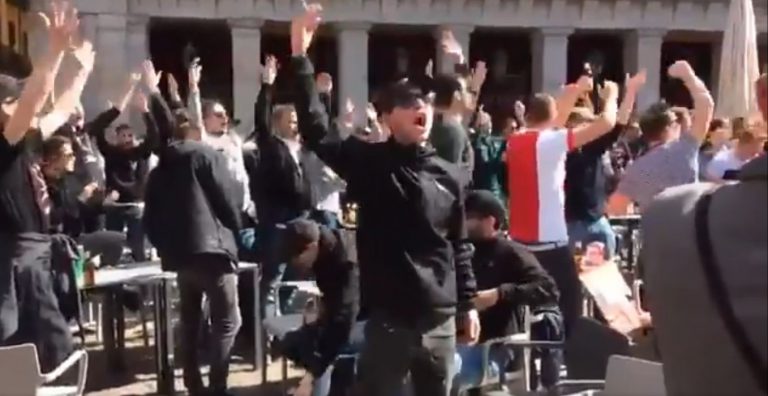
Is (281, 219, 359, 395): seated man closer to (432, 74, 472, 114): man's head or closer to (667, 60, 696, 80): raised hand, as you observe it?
(432, 74, 472, 114): man's head

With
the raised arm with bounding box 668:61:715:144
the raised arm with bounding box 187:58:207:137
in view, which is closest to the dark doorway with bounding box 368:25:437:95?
the raised arm with bounding box 187:58:207:137

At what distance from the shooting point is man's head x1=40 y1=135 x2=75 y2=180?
6.63 meters

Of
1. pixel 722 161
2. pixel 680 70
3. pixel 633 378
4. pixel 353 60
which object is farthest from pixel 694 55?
pixel 633 378

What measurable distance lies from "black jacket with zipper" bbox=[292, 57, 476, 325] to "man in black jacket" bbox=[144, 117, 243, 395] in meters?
2.00

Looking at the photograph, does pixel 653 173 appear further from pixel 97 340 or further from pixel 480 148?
pixel 480 148

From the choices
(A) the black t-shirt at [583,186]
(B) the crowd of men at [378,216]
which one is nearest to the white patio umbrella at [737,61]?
(B) the crowd of men at [378,216]

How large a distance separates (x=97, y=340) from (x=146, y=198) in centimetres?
311

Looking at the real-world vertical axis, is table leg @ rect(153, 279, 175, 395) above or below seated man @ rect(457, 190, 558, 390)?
below

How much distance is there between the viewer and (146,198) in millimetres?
6941

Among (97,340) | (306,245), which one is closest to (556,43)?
(97,340)

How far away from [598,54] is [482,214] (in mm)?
31203

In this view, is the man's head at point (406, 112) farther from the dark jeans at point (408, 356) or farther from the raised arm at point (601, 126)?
the raised arm at point (601, 126)

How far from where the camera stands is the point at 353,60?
103 ft

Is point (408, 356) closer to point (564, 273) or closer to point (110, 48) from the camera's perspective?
point (564, 273)
